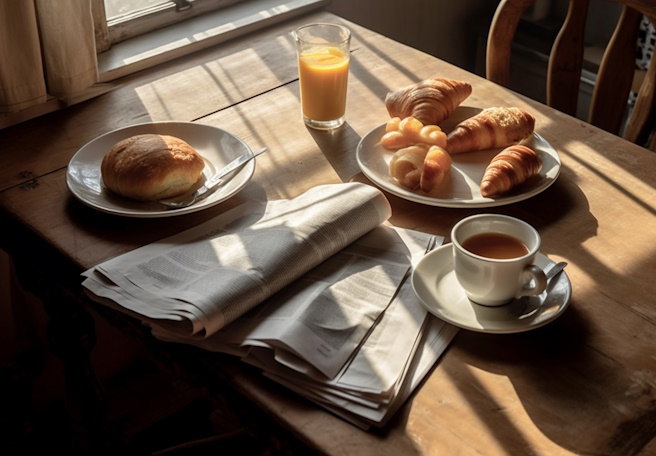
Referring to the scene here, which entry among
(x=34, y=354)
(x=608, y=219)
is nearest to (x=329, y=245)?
(x=608, y=219)

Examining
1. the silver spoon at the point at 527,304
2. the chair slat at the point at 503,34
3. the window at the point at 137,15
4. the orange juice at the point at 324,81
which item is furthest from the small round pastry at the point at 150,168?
the chair slat at the point at 503,34

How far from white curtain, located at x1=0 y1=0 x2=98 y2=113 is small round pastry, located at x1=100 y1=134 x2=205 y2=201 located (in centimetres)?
30

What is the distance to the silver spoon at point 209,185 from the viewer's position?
1062mm

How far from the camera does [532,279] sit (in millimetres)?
862

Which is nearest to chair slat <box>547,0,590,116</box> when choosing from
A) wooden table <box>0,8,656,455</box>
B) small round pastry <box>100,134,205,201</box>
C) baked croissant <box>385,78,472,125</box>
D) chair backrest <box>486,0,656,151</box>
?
chair backrest <box>486,0,656,151</box>

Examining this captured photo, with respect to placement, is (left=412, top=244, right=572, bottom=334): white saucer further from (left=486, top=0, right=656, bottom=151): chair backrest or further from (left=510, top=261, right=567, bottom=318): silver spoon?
(left=486, top=0, right=656, bottom=151): chair backrest

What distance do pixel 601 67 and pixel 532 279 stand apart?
814 mm

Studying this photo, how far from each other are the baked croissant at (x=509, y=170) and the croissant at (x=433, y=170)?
0.20 feet

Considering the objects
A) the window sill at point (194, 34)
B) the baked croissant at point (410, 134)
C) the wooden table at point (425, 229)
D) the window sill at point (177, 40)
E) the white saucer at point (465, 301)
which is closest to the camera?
the wooden table at point (425, 229)

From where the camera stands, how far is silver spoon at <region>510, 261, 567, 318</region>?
0.85 metres

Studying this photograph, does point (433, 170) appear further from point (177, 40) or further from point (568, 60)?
point (177, 40)

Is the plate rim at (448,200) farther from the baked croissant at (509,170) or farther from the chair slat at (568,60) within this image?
the chair slat at (568,60)

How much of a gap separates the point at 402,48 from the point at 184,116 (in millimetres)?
517

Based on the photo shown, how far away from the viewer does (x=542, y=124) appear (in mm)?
1282
